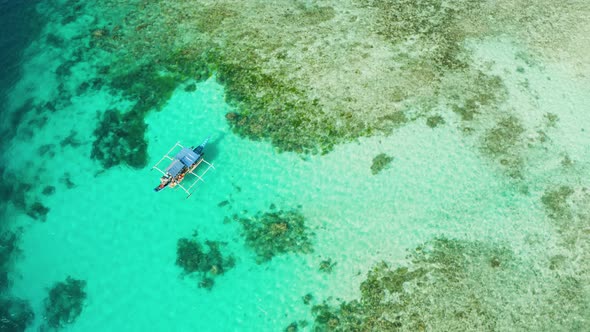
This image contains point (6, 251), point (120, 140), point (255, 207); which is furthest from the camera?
point (120, 140)

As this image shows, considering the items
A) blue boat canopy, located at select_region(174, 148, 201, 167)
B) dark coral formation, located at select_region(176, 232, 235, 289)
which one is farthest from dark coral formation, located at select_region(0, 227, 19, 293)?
blue boat canopy, located at select_region(174, 148, 201, 167)

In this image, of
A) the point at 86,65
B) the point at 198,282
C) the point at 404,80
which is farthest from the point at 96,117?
the point at 404,80

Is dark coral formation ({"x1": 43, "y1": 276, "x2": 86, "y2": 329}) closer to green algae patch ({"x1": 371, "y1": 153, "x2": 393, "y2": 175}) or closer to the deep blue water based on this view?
the deep blue water

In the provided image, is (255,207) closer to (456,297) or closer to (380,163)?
(380,163)

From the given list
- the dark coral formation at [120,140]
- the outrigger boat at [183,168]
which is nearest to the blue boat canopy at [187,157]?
the outrigger boat at [183,168]

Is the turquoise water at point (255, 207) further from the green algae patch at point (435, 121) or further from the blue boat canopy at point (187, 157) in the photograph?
the blue boat canopy at point (187, 157)

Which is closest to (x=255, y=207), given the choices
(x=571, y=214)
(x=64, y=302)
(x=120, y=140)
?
(x=120, y=140)
